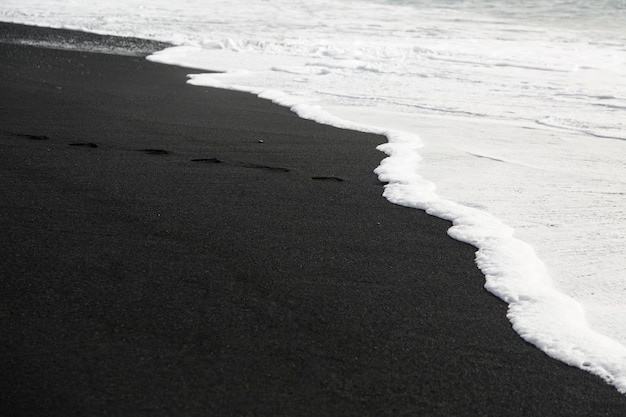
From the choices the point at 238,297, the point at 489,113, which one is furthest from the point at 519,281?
the point at 489,113

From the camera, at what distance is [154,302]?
2.47 meters

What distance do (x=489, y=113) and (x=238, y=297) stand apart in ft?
13.9

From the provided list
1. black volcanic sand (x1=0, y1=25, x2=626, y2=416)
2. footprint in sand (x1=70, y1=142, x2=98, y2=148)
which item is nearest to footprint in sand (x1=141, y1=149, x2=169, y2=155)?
black volcanic sand (x1=0, y1=25, x2=626, y2=416)

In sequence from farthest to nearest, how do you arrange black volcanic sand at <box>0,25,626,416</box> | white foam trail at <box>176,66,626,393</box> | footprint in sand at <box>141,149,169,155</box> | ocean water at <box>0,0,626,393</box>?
footprint in sand at <box>141,149,169,155</box> < ocean water at <box>0,0,626,393</box> < white foam trail at <box>176,66,626,393</box> < black volcanic sand at <box>0,25,626,416</box>

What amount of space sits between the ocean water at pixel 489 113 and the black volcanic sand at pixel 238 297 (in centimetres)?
20

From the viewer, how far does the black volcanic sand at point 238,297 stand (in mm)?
2000

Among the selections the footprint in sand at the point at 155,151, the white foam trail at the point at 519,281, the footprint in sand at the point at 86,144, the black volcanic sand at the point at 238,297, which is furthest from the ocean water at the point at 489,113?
the footprint in sand at the point at 86,144

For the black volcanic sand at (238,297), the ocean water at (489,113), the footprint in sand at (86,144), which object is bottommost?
the black volcanic sand at (238,297)

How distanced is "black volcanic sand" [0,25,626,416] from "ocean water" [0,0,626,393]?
199 mm

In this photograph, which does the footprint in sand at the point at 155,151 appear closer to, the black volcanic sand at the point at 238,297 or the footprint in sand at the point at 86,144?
the black volcanic sand at the point at 238,297

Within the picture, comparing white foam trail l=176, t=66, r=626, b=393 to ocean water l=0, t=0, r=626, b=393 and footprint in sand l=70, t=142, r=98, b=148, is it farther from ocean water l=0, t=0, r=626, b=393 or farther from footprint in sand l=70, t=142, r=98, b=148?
footprint in sand l=70, t=142, r=98, b=148

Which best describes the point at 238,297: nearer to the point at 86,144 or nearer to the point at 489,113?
the point at 86,144

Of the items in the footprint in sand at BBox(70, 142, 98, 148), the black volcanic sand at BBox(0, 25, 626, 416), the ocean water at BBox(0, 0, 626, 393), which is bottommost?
the black volcanic sand at BBox(0, 25, 626, 416)

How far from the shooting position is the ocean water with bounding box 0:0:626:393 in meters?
2.84
